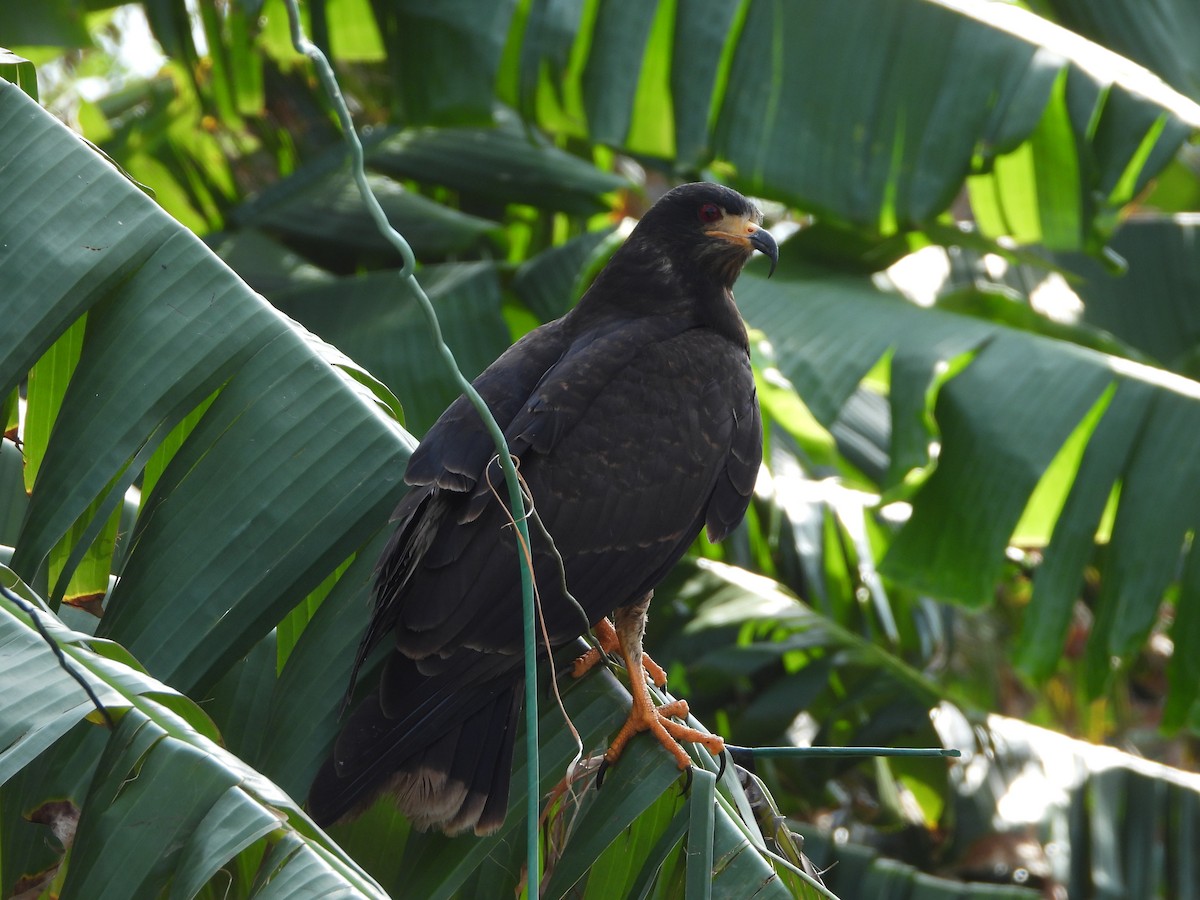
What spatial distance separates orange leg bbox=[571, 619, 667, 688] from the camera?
2.74 m

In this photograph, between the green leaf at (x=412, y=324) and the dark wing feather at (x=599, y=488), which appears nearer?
the dark wing feather at (x=599, y=488)

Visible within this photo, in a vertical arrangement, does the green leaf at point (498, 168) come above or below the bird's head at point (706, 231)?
below

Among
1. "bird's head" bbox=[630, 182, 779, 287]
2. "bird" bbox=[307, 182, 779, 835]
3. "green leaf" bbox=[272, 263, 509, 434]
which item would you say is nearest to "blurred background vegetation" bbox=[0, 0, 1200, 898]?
"green leaf" bbox=[272, 263, 509, 434]

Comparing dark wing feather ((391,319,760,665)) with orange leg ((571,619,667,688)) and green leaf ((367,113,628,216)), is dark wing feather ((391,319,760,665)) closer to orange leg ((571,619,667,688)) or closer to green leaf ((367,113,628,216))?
orange leg ((571,619,667,688))

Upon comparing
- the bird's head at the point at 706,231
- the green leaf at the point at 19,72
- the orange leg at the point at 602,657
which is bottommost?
the orange leg at the point at 602,657

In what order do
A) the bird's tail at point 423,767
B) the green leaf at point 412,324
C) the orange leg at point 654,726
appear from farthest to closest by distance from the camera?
the green leaf at point 412,324 → the orange leg at point 654,726 → the bird's tail at point 423,767

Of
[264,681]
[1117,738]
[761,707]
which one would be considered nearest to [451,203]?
[761,707]

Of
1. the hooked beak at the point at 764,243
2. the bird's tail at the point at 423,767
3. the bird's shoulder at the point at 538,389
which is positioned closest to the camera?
the bird's tail at the point at 423,767

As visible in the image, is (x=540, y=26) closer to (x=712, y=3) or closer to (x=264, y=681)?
(x=712, y=3)

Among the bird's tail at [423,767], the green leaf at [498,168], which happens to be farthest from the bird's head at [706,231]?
the green leaf at [498,168]

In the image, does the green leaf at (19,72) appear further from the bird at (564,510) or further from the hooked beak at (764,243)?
the hooked beak at (764,243)

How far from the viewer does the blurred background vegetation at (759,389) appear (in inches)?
94.6

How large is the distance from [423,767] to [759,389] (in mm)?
2339

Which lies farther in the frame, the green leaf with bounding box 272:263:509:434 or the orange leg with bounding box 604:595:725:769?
the green leaf with bounding box 272:263:509:434
